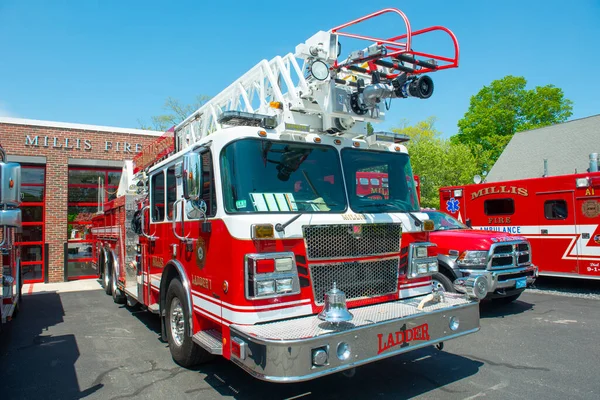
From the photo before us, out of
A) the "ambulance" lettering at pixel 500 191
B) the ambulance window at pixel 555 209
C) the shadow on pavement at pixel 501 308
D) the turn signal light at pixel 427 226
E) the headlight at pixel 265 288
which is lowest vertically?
the shadow on pavement at pixel 501 308

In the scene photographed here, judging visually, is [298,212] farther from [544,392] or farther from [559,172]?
[559,172]

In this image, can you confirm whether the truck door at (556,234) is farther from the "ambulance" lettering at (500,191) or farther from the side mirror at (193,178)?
the side mirror at (193,178)

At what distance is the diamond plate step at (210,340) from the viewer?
12.7 feet

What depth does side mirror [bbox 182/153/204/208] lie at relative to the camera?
13.3 feet

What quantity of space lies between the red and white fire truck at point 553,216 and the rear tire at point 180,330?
7.08 m

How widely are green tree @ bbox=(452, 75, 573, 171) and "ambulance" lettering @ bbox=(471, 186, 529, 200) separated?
3026 centimetres

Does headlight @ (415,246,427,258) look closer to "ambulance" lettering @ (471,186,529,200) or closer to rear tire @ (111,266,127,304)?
rear tire @ (111,266,127,304)

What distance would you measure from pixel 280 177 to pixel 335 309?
135 cm

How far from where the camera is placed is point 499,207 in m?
11.4

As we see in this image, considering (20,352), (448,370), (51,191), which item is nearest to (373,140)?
(448,370)

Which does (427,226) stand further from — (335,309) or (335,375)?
(335,375)

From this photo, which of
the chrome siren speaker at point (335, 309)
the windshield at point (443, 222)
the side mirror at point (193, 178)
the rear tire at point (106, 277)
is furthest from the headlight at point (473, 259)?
the rear tire at point (106, 277)

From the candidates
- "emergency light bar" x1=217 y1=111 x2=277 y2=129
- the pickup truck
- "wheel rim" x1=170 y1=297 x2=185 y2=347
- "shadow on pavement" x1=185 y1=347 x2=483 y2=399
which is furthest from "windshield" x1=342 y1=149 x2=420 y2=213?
the pickup truck

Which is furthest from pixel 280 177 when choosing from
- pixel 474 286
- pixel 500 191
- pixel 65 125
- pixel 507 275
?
pixel 65 125
